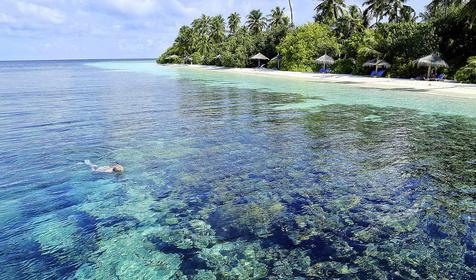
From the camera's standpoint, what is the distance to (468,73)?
2697cm

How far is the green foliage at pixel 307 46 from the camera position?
143ft

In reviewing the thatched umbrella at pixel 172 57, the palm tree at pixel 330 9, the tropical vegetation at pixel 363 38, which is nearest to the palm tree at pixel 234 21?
the tropical vegetation at pixel 363 38

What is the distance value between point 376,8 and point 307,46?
10.0 metres

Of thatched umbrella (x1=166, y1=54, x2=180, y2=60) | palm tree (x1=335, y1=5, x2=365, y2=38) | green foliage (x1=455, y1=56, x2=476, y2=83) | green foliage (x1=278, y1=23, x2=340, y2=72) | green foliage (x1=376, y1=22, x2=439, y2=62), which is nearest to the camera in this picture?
green foliage (x1=455, y1=56, x2=476, y2=83)

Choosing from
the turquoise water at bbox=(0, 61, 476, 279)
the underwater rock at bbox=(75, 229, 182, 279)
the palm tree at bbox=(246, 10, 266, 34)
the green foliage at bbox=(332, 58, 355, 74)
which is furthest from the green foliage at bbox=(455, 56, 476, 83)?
the palm tree at bbox=(246, 10, 266, 34)

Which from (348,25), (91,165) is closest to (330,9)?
(348,25)

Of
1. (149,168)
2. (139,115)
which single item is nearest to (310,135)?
(149,168)

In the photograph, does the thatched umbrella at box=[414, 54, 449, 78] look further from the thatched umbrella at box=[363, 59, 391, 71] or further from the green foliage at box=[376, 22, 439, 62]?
the thatched umbrella at box=[363, 59, 391, 71]

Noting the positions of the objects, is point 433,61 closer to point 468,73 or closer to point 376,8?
point 468,73

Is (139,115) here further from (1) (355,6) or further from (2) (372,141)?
(1) (355,6)

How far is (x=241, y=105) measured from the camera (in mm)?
20469

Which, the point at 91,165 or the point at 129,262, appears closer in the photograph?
the point at 129,262

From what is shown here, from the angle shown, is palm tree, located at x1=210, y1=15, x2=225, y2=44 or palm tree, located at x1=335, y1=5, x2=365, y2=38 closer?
palm tree, located at x1=335, y1=5, x2=365, y2=38

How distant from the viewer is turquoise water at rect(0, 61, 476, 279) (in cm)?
492
